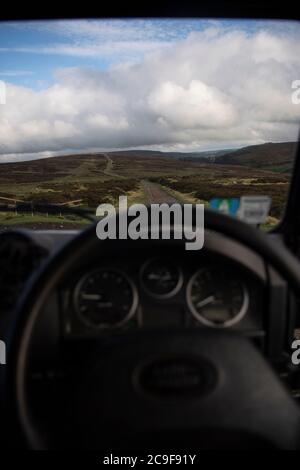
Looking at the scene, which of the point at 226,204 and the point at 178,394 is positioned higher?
the point at 226,204

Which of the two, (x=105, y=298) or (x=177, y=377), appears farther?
(x=105, y=298)

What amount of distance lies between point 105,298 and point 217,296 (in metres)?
0.55

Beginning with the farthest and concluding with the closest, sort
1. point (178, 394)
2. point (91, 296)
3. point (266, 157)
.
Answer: point (266, 157) → point (91, 296) → point (178, 394)

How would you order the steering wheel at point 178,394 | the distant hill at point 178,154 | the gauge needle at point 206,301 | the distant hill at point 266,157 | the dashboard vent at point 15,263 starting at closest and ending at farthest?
the steering wheel at point 178,394, the gauge needle at point 206,301, the dashboard vent at point 15,263, the distant hill at point 178,154, the distant hill at point 266,157

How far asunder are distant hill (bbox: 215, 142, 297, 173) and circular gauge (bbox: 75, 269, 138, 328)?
1094 mm

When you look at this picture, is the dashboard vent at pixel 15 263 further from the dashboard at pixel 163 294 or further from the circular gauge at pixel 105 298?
the circular gauge at pixel 105 298

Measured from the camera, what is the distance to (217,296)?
2.60m

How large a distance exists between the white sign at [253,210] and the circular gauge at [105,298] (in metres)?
0.66

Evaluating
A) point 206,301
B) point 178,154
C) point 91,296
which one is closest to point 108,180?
point 178,154

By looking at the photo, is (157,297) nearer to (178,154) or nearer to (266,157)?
(178,154)

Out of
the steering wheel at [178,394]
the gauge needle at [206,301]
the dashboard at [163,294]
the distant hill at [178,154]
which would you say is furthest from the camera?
the distant hill at [178,154]

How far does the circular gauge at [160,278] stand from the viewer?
2.62 m

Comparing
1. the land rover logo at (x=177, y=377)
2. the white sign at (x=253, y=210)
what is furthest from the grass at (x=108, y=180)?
the land rover logo at (x=177, y=377)

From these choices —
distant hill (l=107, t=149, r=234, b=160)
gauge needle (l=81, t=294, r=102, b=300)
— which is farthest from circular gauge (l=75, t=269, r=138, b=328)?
distant hill (l=107, t=149, r=234, b=160)
